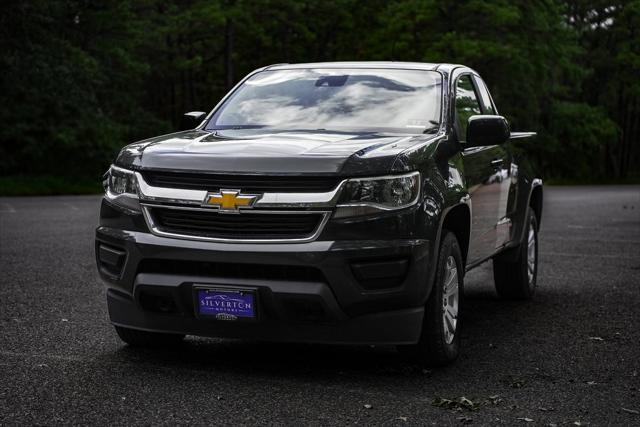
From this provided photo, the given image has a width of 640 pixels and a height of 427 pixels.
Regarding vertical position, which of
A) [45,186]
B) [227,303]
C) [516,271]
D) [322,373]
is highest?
[227,303]

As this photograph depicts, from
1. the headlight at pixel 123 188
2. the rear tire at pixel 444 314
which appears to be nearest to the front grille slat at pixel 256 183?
the headlight at pixel 123 188

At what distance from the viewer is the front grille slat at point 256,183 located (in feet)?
17.2

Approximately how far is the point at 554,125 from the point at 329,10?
14086 millimetres

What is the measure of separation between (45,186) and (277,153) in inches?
918

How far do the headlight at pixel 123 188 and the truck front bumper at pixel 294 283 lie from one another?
0.17 meters

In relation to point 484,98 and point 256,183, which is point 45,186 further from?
point 256,183

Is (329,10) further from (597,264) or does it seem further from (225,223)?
(225,223)

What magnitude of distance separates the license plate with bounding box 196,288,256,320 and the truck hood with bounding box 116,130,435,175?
64 cm

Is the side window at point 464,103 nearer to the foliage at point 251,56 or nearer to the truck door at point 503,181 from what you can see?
the truck door at point 503,181

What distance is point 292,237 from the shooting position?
523 cm

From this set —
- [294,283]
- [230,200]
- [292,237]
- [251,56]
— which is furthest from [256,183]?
[251,56]

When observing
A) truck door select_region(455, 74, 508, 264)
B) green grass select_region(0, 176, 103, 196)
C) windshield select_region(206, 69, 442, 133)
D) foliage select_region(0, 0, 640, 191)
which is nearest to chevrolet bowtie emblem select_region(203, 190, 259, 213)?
windshield select_region(206, 69, 442, 133)

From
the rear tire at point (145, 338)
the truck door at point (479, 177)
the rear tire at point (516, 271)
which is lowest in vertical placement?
the rear tire at point (516, 271)

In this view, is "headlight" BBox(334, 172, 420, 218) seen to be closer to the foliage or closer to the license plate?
the license plate
